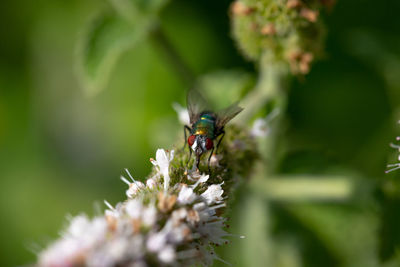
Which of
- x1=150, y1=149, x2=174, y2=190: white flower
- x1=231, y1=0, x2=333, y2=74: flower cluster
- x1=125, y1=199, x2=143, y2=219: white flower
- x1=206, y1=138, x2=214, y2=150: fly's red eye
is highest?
x1=231, y1=0, x2=333, y2=74: flower cluster

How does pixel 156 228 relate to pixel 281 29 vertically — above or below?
below

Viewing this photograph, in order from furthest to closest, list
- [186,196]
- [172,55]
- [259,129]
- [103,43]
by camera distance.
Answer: [172,55]
[103,43]
[259,129]
[186,196]

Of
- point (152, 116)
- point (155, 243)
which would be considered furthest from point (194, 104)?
point (152, 116)

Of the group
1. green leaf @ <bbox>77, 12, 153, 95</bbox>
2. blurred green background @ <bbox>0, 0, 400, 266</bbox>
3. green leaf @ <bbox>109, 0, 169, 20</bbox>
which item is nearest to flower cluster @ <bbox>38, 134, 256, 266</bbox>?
green leaf @ <bbox>77, 12, 153, 95</bbox>

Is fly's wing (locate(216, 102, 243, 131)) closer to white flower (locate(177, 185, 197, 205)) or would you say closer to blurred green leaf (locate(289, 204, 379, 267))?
white flower (locate(177, 185, 197, 205))

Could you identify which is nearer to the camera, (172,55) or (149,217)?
(149,217)

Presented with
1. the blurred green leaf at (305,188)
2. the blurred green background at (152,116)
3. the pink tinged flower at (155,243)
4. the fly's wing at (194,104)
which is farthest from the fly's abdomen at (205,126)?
the blurred green background at (152,116)

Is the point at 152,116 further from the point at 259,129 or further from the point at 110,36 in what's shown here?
the point at 259,129
